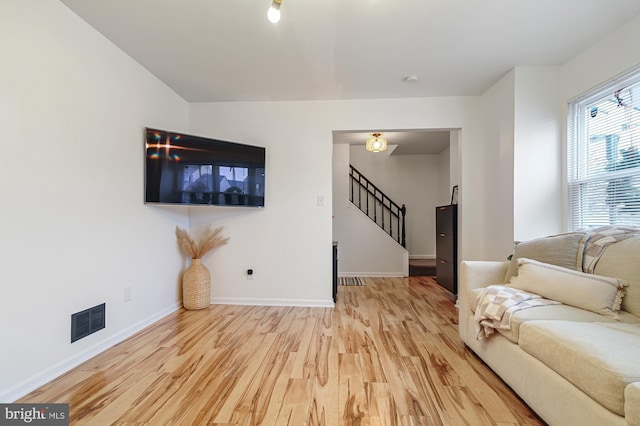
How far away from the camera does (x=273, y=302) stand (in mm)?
3303

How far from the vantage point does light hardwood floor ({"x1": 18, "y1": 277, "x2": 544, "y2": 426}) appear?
1435mm

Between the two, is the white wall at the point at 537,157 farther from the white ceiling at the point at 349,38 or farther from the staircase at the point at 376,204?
the staircase at the point at 376,204

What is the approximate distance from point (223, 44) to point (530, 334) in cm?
288

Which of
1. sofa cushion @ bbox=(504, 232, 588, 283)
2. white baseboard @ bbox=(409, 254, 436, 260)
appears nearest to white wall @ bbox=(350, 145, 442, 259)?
white baseboard @ bbox=(409, 254, 436, 260)

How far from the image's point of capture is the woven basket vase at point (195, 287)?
3068 millimetres

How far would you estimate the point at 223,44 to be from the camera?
Answer: 224 centimetres

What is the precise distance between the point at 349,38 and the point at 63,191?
2320mm

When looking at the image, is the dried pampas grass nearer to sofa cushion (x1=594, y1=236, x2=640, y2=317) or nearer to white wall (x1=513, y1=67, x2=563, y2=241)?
white wall (x1=513, y1=67, x2=563, y2=241)

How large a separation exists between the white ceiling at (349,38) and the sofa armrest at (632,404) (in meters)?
2.14

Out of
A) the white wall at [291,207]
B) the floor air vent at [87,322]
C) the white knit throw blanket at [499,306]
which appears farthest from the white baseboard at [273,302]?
the white knit throw blanket at [499,306]

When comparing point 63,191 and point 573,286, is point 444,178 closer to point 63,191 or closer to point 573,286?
point 573,286

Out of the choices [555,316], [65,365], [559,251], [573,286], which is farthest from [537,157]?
[65,365]

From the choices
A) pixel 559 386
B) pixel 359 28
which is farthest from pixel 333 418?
pixel 359 28

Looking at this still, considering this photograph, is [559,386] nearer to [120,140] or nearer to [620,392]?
[620,392]
